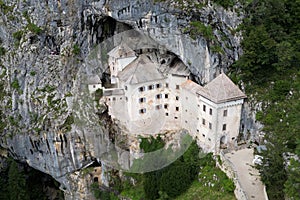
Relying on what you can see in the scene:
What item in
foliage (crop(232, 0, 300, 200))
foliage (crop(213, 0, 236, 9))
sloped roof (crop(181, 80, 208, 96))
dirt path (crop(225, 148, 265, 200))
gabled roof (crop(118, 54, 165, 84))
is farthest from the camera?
gabled roof (crop(118, 54, 165, 84))

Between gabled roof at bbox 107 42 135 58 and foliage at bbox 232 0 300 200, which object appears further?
gabled roof at bbox 107 42 135 58

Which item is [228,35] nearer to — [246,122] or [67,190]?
[246,122]

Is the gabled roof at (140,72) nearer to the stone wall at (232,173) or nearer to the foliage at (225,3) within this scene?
the foliage at (225,3)

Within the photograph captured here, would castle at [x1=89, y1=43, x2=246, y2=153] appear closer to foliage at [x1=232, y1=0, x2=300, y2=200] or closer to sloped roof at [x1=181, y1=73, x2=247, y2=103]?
sloped roof at [x1=181, y1=73, x2=247, y2=103]

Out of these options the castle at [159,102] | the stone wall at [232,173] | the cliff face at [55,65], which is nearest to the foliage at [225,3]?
the cliff face at [55,65]

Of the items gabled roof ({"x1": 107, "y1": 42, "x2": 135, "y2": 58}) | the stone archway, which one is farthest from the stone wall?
gabled roof ({"x1": 107, "y1": 42, "x2": 135, "y2": 58})

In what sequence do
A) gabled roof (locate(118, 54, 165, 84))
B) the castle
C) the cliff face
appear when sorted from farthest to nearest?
gabled roof (locate(118, 54, 165, 84)) → the cliff face → the castle
